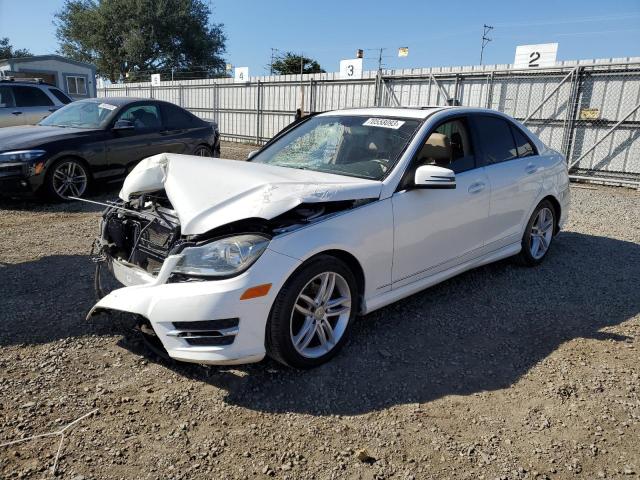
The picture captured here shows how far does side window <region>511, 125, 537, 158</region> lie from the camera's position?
15.8ft

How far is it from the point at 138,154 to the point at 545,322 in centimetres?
669

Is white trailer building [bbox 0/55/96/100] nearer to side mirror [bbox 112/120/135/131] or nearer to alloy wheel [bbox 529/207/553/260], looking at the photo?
side mirror [bbox 112/120/135/131]

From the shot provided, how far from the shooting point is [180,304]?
2633 millimetres

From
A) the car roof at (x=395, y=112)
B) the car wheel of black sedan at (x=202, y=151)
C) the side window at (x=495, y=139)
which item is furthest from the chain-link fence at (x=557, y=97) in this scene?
the car roof at (x=395, y=112)

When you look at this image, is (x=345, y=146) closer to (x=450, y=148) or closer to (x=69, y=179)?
(x=450, y=148)

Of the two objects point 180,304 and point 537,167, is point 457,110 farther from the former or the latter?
point 180,304

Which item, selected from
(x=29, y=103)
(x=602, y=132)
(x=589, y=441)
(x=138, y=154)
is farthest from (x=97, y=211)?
(x=602, y=132)

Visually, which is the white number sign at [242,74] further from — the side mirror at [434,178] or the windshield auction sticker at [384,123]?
the side mirror at [434,178]

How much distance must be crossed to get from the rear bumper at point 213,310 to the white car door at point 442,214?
103cm

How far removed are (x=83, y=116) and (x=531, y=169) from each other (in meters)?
6.93

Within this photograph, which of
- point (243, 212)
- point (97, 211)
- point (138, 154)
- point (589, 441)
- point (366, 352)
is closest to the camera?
point (589, 441)

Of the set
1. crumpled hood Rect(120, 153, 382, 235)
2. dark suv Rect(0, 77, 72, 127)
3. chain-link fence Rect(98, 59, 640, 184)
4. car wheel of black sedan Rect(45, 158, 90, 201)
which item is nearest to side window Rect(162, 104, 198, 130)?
car wheel of black sedan Rect(45, 158, 90, 201)

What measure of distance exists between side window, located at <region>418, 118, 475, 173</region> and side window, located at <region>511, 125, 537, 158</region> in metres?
0.84

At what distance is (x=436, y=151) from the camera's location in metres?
3.89
